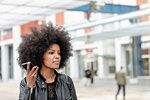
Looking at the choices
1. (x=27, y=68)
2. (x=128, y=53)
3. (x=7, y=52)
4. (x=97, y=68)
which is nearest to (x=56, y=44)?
(x=27, y=68)

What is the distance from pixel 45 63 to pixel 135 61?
76.8 ft

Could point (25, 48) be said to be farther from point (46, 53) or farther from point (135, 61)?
point (135, 61)

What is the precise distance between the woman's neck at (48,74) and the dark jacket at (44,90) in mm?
62

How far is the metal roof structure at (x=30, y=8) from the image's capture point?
13.5m

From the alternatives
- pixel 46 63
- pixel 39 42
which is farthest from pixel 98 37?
pixel 46 63

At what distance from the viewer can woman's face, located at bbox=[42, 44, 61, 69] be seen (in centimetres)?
315

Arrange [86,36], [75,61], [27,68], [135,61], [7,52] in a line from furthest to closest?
[7,52] → [75,61] → [135,61] → [86,36] → [27,68]

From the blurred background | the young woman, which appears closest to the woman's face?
the young woman

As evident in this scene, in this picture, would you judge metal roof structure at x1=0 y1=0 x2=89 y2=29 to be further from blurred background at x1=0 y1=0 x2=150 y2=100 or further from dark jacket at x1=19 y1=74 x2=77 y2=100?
dark jacket at x1=19 y1=74 x2=77 y2=100

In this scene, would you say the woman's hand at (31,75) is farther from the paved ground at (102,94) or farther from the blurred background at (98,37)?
the paved ground at (102,94)

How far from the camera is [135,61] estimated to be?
1026 inches

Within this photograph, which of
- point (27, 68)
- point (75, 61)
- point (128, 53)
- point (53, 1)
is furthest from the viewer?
point (75, 61)

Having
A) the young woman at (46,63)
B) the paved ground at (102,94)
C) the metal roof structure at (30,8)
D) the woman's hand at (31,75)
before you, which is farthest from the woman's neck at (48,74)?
the paved ground at (102,94)

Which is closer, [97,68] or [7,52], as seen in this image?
[97,68]
